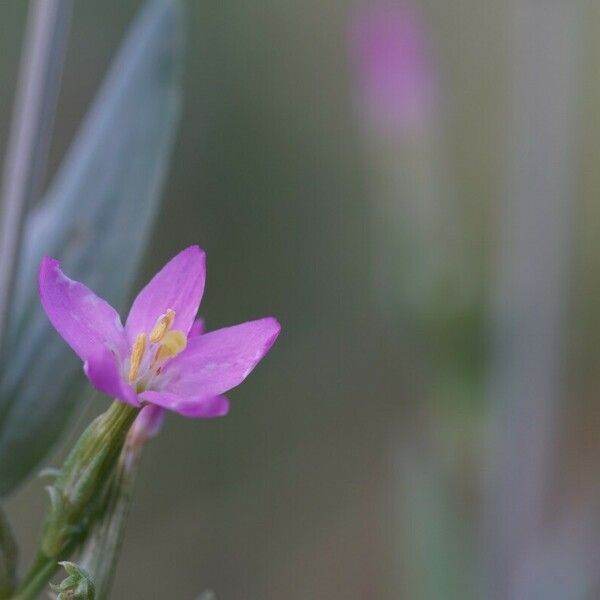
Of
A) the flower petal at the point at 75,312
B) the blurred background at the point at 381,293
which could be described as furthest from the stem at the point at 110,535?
the blurred background at the point at 381,293

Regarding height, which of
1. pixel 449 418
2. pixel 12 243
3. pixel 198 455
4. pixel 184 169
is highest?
pixel 184 169

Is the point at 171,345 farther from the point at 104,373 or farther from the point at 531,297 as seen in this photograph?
the point at 531,297

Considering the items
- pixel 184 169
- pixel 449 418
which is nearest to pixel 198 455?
pixel 184 169

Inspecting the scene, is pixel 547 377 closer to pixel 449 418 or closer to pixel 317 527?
pixel 449 418

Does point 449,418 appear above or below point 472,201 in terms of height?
below

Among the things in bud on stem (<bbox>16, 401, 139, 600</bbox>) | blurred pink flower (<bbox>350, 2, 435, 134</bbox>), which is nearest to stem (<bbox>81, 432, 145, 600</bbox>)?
bud on stem (<bbox>16, 401, 139, 600</bbox>)

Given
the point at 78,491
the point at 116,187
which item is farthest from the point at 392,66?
the point at 78,491

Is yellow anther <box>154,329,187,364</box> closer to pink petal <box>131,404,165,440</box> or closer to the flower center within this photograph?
the flower center

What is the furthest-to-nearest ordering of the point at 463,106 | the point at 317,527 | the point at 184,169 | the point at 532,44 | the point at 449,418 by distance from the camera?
1. the point at 463,106
2. the point at 184,169
3. the point at 317,527
4. the point at 532,44
5. the point at 449,418

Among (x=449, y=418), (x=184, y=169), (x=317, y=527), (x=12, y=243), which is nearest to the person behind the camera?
(x=12, y=243)
